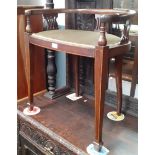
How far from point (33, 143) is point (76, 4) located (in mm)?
853

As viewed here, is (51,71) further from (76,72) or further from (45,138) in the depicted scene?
(45,138)

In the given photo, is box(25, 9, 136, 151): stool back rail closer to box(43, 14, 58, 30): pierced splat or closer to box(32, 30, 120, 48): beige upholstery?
box(32, 30, 120, 48): beige upholstery

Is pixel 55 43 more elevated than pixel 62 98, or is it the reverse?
pixel 55 43

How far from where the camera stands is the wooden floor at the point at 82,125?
1.05 m

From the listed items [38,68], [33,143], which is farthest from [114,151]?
[38,68]

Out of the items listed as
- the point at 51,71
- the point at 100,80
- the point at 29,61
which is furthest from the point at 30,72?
the point at 100,80

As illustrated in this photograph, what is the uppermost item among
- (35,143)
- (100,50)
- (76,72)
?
(100,50)

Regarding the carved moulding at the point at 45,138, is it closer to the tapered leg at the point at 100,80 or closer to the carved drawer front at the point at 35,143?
the carved drawer front at the point at 35,143

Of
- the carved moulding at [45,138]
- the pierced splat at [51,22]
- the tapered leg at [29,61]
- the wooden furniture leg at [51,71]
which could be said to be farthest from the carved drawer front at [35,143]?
the pierced splat at [51,22]

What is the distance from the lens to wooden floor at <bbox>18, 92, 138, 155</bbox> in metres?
1.05

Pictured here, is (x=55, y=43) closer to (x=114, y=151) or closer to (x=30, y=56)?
(x=30, y=56)

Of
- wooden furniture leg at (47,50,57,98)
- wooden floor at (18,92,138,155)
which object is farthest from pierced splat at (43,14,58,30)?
wooden floor at (18,92,138,155)

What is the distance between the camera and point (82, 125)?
1208mm
